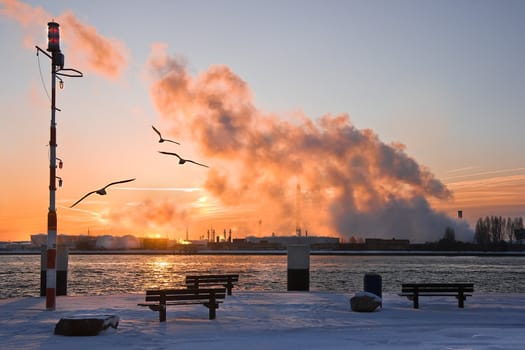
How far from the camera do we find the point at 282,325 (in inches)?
675

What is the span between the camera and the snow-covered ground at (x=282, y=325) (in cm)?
1402

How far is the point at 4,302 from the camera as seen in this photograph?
77.9 ft

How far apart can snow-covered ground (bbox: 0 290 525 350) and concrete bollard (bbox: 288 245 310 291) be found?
192 inches

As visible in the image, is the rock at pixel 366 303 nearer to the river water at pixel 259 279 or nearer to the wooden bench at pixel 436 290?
the wooden bench at pixel 436 290

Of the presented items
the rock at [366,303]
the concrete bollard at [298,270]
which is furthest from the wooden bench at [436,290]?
the concrete bollard at [298,270]

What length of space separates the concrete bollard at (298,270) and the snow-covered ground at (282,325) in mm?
4867

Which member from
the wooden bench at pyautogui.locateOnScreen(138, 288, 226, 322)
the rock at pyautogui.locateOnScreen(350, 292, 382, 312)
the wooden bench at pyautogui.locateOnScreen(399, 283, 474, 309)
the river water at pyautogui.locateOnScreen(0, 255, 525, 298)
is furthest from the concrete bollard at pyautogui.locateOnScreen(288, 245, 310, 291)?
the river water at pyautogui.locateOnScreen(0, 255, 525, 298)

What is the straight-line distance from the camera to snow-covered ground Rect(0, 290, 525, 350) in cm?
1402

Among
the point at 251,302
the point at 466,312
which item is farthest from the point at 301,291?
the point at 466,312

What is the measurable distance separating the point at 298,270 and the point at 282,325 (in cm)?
1210

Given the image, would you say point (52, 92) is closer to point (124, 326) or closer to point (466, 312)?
point (124, 326)

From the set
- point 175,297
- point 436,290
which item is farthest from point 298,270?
point 175,297

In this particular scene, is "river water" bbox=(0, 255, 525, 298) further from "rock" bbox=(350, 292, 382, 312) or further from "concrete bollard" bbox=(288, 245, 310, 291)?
"rock" bbox=(350, 292, 382, 312)

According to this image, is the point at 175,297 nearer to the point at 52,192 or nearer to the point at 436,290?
the point at 52,192
